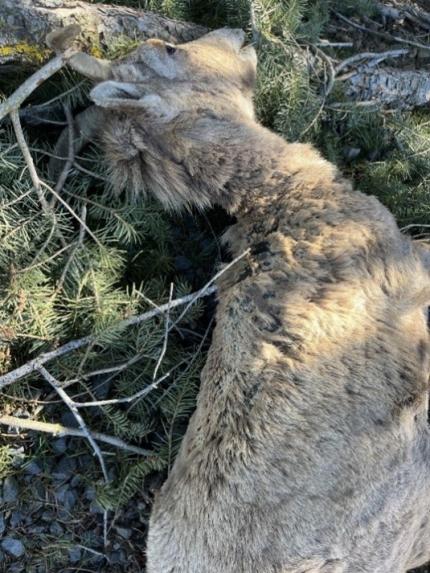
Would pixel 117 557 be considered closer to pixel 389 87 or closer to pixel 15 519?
pixel 15 519

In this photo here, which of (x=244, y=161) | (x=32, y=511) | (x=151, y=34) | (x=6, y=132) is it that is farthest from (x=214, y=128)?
(x=32, y=511)

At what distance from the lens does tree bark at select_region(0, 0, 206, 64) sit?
385cm

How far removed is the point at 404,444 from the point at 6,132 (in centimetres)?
296

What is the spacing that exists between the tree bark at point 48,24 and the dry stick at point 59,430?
2.16m

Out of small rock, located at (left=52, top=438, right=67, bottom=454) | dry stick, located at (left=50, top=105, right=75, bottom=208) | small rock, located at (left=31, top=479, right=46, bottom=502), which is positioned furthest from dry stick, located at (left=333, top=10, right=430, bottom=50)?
small rock, located at (left=31, top=479, right=46, bottom=502)

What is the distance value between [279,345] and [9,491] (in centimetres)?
205

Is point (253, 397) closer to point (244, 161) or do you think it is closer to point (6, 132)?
point (244, 161)

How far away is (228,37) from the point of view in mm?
4156

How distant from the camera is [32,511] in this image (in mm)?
4207

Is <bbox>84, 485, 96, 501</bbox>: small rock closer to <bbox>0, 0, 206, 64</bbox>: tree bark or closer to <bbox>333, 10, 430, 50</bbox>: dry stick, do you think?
<bbox>0, 0, 206, 64</bbox>: tree bark

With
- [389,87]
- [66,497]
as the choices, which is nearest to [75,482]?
[66,497]

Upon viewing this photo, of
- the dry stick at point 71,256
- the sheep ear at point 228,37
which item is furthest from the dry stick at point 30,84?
the sheep ear at point 228,37

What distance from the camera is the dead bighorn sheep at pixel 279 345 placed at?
3.34m

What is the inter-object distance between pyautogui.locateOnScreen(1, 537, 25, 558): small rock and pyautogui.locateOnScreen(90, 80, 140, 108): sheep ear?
2773mm
